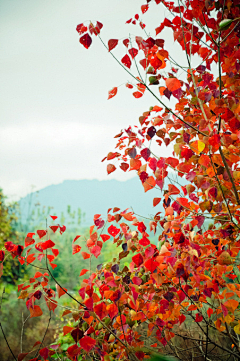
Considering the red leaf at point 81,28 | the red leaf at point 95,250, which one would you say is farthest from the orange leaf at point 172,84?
the red leaf at point 95,250

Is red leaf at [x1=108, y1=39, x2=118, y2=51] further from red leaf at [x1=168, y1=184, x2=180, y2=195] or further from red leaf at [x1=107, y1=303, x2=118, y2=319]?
red leaf at [x1=107, y1=303, x2=118, y2=319]

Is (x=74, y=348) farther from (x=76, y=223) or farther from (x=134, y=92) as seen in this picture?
(x=76, y=223)

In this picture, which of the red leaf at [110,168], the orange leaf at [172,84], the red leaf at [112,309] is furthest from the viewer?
the red leaf at [110,168]

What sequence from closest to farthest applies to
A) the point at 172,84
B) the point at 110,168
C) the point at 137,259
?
the point at 172,84
the point at 137,259
the point at 110,168

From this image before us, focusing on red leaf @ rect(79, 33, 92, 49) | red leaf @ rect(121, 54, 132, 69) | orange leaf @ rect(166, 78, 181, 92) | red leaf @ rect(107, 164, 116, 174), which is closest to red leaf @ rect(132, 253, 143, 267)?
red leaf @ rect(107, 164, 116, 174)

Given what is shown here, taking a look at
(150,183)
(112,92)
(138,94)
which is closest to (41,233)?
(150,183)

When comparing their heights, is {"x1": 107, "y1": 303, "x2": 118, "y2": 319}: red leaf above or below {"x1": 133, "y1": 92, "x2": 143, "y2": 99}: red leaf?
below

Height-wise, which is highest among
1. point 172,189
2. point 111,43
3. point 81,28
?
point 81,28

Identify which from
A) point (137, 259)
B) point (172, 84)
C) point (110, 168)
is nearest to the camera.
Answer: point (172, 84)

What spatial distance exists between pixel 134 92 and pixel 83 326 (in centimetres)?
123

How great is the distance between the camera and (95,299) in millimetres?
Result: 1044

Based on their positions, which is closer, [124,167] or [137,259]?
[137,259]

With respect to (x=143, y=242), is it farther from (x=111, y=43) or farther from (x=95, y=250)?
(x=111, y=43)

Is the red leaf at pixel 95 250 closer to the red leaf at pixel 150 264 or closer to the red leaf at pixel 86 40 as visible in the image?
the red leaf at pixel 150 264
